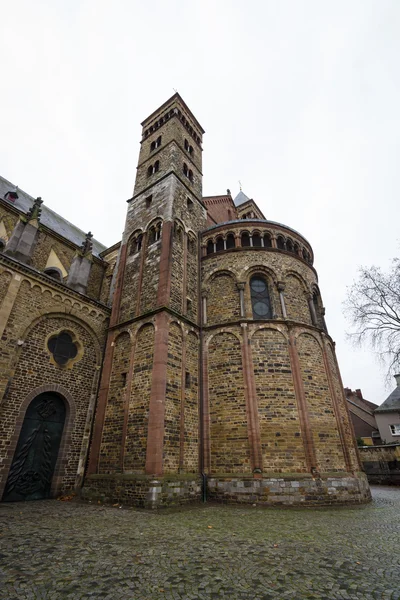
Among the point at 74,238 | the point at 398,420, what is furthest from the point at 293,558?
the point at 398,420

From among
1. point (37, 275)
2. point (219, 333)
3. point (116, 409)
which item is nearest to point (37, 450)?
point (116, 409)

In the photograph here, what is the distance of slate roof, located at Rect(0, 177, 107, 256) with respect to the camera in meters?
19.9

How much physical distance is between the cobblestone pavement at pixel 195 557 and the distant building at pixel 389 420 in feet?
95.8

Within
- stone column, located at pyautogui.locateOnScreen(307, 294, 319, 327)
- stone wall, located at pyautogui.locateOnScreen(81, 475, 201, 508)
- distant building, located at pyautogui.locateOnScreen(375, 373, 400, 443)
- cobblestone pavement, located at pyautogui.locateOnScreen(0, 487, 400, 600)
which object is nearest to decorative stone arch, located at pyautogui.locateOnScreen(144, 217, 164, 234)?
stone column, located at pyautogui.locateOnScreen(307, 294, 319, 327)

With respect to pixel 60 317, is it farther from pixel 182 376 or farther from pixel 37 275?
pixel 182 376

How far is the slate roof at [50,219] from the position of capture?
19.9m

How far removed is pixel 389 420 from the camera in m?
32.8

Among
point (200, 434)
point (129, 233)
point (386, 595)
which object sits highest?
point (129, 233)

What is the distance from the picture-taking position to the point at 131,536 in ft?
20.5

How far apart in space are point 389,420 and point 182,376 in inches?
1207

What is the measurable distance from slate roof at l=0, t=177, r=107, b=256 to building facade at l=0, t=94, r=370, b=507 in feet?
11.2

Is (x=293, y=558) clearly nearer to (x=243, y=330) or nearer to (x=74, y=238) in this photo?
(x=243, y=330)

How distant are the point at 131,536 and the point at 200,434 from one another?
7044 millimetres

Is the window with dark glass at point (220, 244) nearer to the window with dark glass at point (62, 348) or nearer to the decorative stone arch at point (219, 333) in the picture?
the decorative stone arch at point (219, 333)
